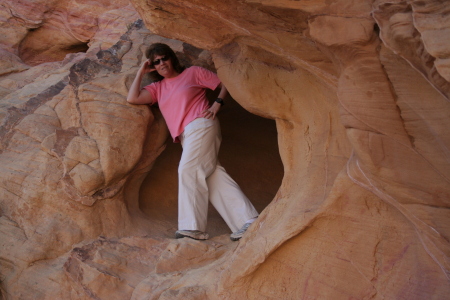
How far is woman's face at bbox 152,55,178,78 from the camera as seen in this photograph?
4.19m

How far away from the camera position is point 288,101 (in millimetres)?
3566

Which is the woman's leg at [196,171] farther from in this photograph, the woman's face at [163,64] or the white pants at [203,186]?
the woman's face at [163,64]

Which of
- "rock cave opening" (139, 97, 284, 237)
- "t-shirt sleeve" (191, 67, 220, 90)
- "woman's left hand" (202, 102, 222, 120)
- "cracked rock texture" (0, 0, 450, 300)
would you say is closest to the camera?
"cracked rock texture" (0, 0, 450, 300)

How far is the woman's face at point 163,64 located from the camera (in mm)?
4188

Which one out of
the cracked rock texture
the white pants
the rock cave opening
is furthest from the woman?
A: the rock cave opening

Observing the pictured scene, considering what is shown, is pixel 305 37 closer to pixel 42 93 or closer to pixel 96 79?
pixel 96 79

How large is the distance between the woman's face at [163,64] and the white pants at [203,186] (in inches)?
18.2

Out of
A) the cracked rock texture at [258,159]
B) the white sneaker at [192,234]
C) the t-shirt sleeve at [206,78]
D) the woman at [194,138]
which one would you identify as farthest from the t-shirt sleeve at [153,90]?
the white sneaker at [192,234]

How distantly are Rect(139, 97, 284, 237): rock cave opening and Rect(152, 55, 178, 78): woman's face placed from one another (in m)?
0.84

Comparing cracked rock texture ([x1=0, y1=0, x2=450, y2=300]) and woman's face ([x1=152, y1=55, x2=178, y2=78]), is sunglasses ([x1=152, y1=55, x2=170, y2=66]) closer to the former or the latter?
woman's face ([x1=152, y1=55, x2=178, y2=78])

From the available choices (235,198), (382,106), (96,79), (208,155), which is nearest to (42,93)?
(96,79)

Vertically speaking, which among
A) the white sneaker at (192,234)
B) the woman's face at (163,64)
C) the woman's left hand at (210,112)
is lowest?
the white sneaker at (192,234)

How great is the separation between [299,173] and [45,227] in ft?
6.38

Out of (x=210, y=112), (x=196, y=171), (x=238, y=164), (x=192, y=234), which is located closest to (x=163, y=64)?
(x=210, y=112)
